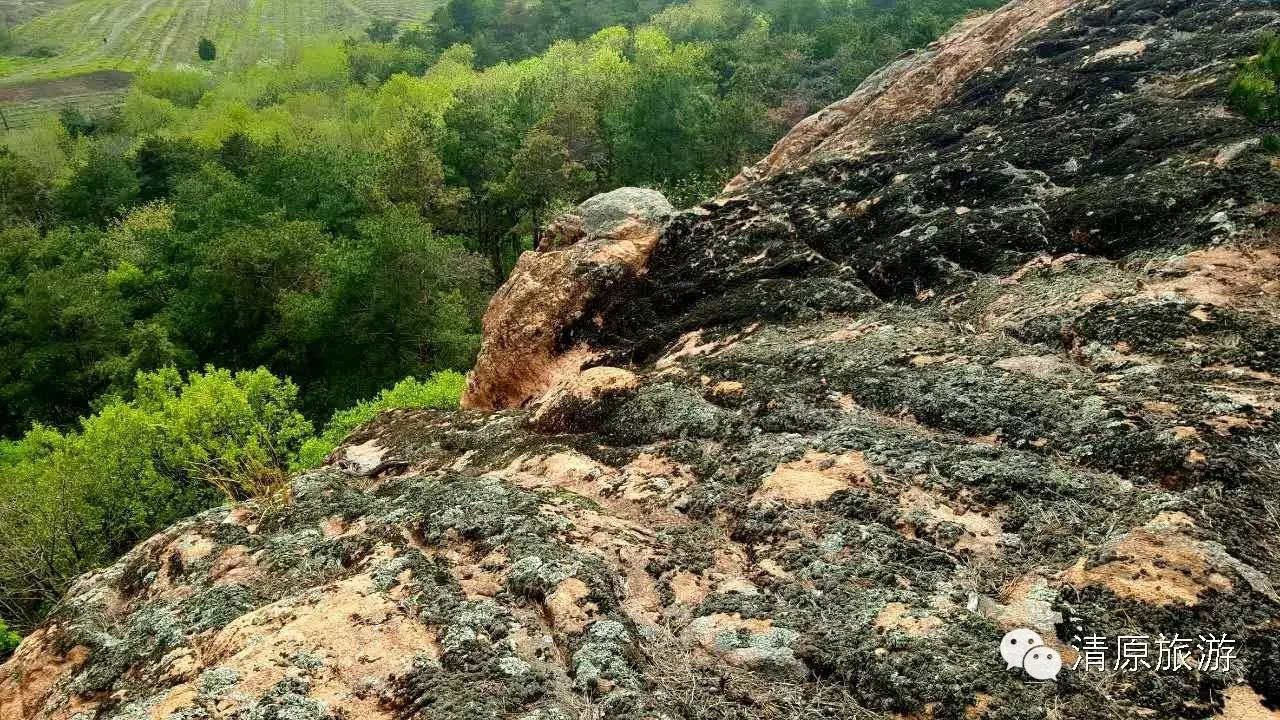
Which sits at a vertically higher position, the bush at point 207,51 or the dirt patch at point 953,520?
the bush at point 207,51

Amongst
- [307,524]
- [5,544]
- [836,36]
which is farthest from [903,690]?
[836,36]

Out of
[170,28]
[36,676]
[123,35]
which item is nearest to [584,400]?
[36,676]

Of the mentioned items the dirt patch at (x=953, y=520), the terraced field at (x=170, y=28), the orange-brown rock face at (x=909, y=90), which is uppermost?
the terraced field at (x=170, y=28)

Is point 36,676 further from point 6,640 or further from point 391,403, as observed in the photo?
point 6,640

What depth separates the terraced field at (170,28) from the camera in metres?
123

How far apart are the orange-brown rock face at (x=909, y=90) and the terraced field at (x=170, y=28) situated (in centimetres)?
13592

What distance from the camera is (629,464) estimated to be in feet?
24.0

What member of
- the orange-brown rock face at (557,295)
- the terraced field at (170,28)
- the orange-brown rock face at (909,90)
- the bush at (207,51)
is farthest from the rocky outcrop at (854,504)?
the bush at (207,51)

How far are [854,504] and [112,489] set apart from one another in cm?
2905

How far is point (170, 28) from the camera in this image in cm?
14138

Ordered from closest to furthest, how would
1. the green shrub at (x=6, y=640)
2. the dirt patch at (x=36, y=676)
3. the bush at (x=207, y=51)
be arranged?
the dirt patch at (x=36, y=676) → the green shrub at (x=6, y=640) → the bush at (x=207, y=51)

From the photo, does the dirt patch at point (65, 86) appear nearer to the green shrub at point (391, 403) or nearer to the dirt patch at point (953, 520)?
the green shrub at point (391, 403)

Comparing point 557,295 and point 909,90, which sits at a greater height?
point 909,90

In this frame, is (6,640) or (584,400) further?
(6,640)
